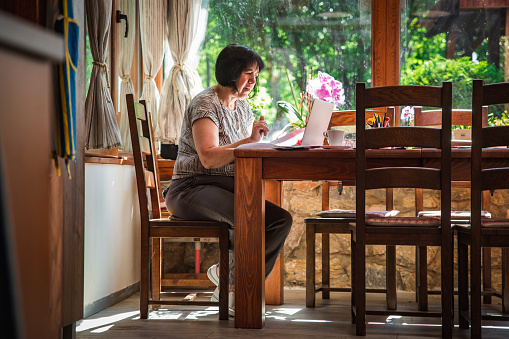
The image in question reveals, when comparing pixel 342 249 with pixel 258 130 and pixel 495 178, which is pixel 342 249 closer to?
pixel 258 130

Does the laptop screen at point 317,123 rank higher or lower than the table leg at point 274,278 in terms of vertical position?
higher

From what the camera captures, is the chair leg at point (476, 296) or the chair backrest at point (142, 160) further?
the chair backrest at point (142, 160)

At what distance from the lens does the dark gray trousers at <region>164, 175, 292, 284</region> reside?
8.34ft

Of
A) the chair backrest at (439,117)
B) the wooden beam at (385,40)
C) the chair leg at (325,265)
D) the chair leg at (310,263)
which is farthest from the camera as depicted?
the wooden beam at (385,40)

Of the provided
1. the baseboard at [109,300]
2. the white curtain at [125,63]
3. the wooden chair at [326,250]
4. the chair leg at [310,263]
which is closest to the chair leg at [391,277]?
the wooden chair at [326,250]

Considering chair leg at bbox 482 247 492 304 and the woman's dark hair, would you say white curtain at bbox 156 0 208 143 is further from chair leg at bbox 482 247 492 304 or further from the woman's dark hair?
chair leg at bbox 482 247 492 304

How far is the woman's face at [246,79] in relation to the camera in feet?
9.14

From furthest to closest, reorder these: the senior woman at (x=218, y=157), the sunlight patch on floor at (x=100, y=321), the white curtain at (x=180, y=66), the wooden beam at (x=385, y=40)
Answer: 1. the wooden beam at (x=385, y=40)
2. the white curtain at (x=180, y=66)
3. the senior woman at (x=218, y=157)
4. the sunlight patch on floor at (x=100, y=321)

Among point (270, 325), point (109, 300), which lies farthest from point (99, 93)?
point (270, 325)

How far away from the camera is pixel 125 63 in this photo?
3590mm

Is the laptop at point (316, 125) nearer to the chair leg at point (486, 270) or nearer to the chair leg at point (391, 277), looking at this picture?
the chair leg at point (391, 277)

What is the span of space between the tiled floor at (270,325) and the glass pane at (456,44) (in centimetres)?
154

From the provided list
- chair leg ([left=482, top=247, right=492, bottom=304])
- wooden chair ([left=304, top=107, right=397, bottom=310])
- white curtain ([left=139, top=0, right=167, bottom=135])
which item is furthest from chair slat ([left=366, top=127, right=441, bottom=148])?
white curtain ([left=139, top=0, right=167, bottom=135])

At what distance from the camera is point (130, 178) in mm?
3266
